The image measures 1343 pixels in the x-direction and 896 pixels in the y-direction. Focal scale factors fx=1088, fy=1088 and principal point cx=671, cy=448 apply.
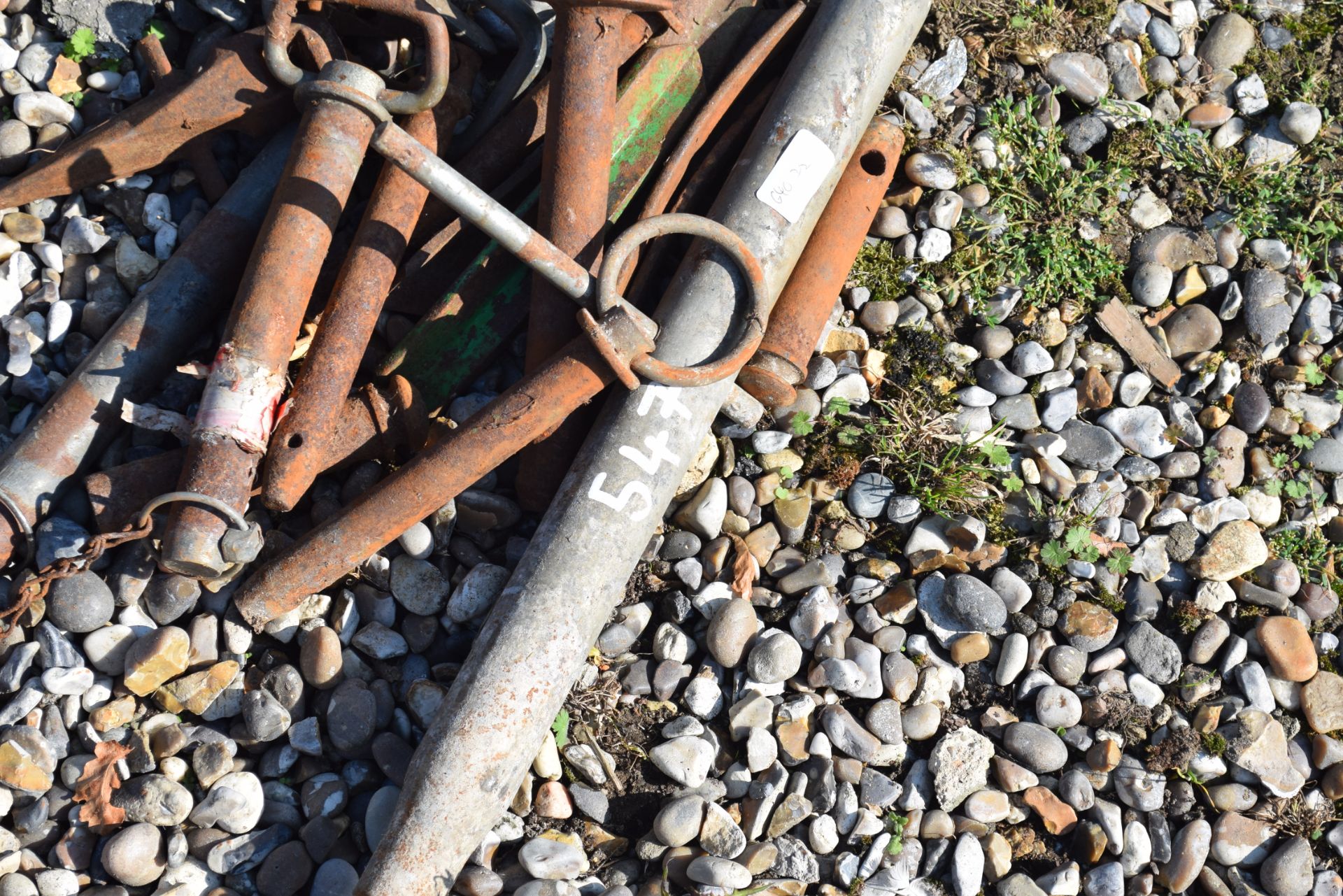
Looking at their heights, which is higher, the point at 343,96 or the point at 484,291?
the point at 343,96

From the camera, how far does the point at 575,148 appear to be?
2.95 m

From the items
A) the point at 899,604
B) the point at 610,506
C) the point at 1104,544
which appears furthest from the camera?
the point at 1104,544

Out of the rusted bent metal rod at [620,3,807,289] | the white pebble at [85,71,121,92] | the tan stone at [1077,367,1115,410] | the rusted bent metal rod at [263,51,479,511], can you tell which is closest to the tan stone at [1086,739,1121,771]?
the tan stone at [1077,367,1115,410]

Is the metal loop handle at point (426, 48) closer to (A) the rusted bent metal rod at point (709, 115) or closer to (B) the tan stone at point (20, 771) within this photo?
(A) the rusted bent metal rod at point (709, 115)

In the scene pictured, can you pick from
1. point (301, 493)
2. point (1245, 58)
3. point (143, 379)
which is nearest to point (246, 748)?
point (301, 493)

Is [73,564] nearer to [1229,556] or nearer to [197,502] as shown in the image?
[197,502]

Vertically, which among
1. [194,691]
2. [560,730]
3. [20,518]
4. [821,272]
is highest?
[821,272]

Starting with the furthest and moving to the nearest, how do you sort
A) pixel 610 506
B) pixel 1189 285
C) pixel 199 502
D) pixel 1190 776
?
1. pixel 1189 285
2. pixel 1190 776
3. pixel 610 506
4. pixel 199 502

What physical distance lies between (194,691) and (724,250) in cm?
185

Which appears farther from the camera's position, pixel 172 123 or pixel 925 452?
pixel 925 452

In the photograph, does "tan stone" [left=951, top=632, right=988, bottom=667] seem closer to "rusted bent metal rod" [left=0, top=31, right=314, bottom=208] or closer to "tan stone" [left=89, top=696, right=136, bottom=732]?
"tan stone" [left=89, top=696, right=136, bottom=732]

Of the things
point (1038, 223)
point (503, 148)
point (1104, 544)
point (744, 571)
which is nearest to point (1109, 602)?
point (1104, 544)

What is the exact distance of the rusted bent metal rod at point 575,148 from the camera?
116 inches

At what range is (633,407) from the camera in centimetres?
291
